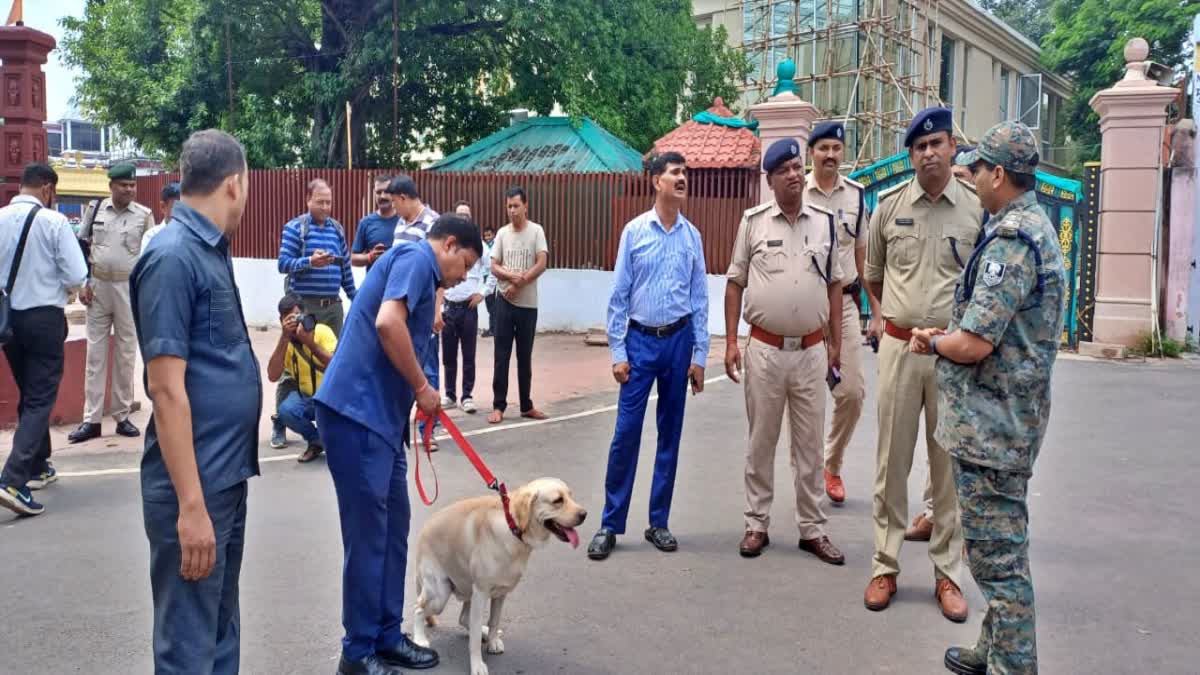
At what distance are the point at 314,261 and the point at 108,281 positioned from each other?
1.74 m

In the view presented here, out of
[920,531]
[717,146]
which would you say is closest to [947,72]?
[717,146]

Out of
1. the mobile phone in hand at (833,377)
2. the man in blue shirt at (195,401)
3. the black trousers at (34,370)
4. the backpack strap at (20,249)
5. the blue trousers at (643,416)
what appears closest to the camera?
the man in blue shirt at (195,401)

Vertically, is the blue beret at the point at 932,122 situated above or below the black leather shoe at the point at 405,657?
above

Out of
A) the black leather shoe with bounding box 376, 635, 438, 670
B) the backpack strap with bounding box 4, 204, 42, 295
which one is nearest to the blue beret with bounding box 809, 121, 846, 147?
the black leather shoe with bounding box 376, 635, 438, 670

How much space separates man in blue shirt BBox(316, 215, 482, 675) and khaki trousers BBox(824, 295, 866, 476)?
3.13m

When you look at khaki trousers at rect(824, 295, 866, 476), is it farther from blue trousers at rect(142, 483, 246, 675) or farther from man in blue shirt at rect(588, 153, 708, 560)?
blue trousers at rect(142, 483, 246, 675)

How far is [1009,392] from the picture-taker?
347 centimetres

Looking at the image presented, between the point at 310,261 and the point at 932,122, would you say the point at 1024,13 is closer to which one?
the point at 310,261

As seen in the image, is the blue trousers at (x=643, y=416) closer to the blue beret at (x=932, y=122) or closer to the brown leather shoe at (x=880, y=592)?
the brown leather shoe at (x=880, y=592)

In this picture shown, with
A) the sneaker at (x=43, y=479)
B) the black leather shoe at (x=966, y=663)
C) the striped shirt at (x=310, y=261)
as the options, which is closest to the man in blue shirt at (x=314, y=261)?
the striped shirt at (x=310, y=261)

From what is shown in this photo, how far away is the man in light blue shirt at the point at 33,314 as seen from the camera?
19.3 feet

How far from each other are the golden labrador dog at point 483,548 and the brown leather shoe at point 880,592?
1.52 m

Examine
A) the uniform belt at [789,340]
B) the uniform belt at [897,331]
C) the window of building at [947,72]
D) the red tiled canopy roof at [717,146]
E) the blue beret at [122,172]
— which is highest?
the window of building at [947,72]

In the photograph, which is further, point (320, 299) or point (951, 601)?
point (320, 299)
